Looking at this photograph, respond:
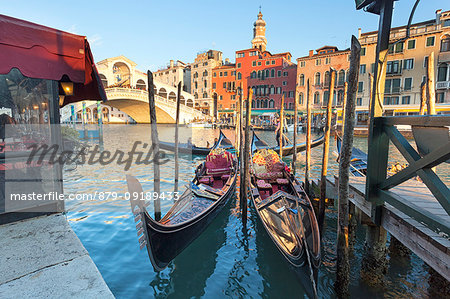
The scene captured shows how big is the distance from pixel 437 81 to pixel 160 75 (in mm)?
45794

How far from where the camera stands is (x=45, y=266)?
188cm

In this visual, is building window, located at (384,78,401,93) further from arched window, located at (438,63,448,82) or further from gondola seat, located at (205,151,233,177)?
gondola seat, located at (205,151,233,177)

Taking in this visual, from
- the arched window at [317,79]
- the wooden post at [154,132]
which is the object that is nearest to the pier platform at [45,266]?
the wooden post at [154,132]

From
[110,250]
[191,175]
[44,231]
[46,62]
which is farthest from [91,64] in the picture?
[191,175]

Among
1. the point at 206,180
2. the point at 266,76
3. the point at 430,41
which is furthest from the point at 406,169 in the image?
the point at 266,76

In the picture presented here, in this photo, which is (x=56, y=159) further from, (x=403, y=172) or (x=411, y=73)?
(x=411, y=73)

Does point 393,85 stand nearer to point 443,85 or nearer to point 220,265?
point 443,85

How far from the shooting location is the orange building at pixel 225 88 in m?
38.9

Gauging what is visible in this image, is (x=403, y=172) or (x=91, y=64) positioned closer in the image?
(x=403, y=172)

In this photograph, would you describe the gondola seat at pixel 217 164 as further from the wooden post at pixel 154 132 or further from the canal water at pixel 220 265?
the wooden post at pixel 154 132

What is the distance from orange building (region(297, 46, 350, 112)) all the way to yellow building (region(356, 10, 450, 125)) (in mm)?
2675

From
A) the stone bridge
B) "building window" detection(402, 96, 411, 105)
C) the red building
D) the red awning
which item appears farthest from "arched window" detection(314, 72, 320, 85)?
the red awning

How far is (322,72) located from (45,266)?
30.4 m

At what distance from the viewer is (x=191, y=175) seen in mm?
9859
